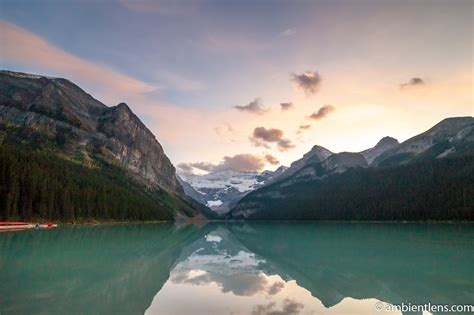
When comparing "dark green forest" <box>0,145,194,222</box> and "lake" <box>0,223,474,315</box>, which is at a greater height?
"dark green forest" <box>0,145,194,222</box>

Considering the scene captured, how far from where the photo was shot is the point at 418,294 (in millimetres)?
21250

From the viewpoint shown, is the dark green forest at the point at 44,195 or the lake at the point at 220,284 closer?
the lake at the point at 220,284

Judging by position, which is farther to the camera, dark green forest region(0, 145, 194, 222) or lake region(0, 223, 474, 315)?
dark green forest region(0, 145, 194, 222)

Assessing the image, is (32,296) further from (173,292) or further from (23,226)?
(23,226)

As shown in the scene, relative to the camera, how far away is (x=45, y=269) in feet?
90.4

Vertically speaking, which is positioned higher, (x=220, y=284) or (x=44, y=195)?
(x=44, y=195)

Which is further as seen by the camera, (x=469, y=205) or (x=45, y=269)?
(x=469, y=205)

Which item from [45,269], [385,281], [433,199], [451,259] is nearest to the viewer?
[385,281]

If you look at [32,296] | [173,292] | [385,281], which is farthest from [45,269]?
[385,281]

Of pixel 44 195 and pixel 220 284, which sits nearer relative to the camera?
pixel 220 284

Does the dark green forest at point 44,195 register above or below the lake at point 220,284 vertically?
above

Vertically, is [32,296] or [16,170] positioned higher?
[16,170]

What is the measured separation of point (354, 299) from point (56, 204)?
102970 mm

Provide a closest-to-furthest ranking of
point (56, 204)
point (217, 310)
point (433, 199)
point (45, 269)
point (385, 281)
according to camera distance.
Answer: point (217, 310), point (385, 281), point (45, 269), point (56, 204), point (433, 199)
